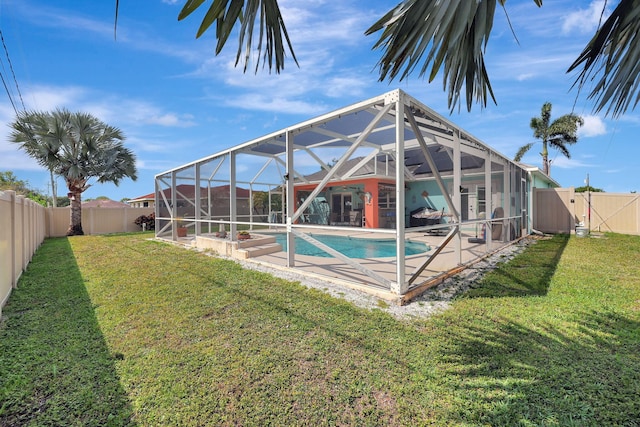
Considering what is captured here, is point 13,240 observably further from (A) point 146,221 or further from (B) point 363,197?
(A) point 146,221

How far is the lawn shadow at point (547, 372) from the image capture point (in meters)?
1.89

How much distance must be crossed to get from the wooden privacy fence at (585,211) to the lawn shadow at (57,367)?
1597 cm

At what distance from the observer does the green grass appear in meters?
1.96

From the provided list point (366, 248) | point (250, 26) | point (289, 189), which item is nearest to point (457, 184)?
point (289, 189)

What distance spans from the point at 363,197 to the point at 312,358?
11.7 meters

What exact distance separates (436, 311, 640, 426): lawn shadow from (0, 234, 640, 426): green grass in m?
0.01

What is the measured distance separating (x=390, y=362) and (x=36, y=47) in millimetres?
12466

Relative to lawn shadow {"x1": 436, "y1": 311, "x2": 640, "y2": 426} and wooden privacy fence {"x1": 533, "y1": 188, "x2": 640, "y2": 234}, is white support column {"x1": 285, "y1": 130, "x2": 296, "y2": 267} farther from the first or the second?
wooden privacy fence {"x1": 533, "y1": 188, "x2": 640, "y2": 234}

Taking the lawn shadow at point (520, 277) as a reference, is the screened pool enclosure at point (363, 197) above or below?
above

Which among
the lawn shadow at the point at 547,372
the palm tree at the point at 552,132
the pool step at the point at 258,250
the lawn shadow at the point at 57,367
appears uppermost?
the palm tree at the point at 552,132

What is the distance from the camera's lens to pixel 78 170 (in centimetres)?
1386

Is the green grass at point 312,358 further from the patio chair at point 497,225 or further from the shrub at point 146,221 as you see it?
the shrub at point 146,221

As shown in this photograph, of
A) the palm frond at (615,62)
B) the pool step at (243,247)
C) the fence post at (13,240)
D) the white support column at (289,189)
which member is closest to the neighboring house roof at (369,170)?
the pool step at (243,247)

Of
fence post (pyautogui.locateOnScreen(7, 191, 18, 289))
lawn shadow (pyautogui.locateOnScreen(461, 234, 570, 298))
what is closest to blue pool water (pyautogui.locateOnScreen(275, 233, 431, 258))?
lawn shadow (pyautogui.locateOnScreen(461, 234, 570, 298))
